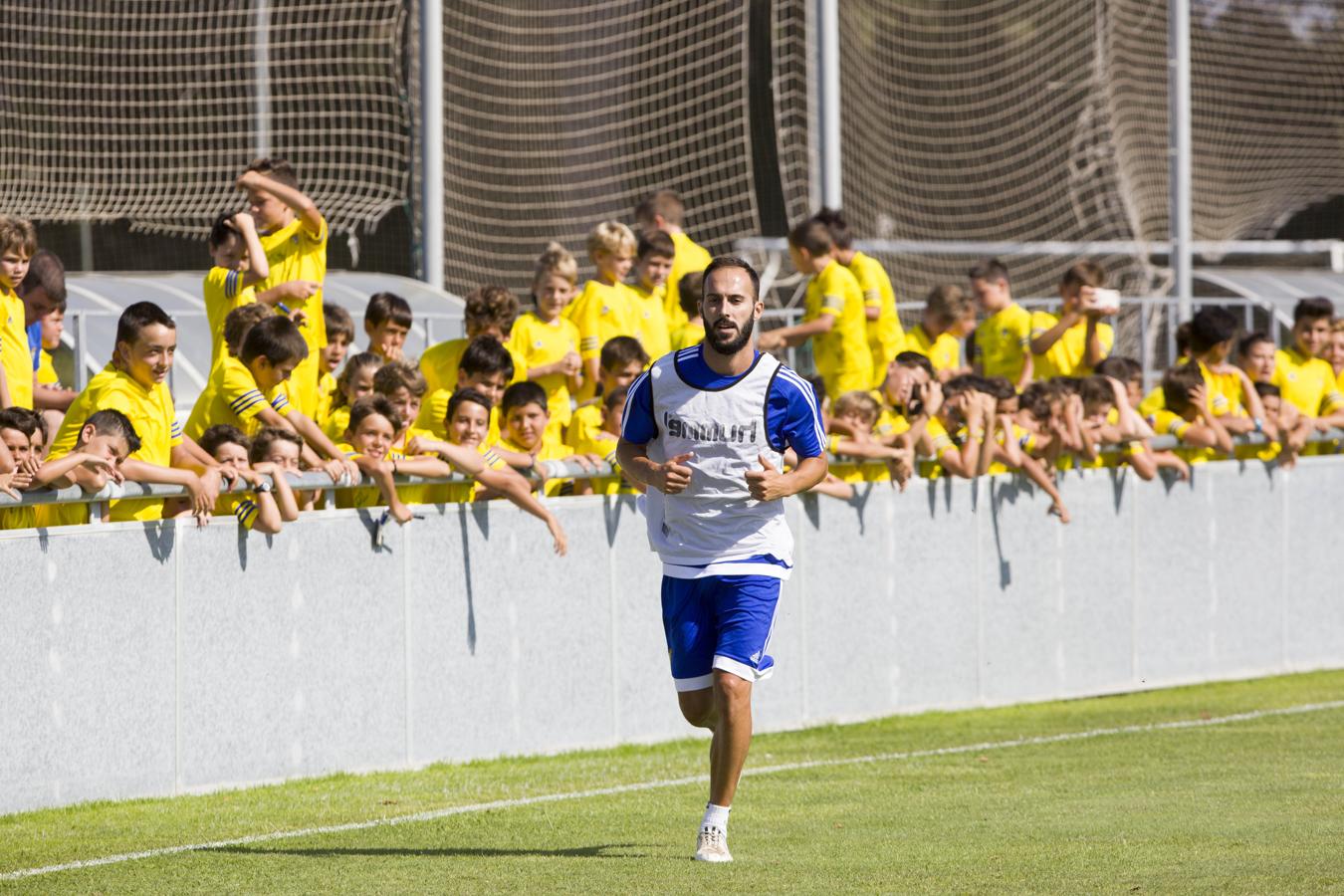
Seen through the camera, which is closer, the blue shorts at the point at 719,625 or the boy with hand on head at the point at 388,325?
the blue shorts at the point at 719,625

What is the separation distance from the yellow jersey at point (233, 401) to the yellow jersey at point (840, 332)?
357cm

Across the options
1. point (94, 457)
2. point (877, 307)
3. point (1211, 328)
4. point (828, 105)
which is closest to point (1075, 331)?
point (1211, 328)

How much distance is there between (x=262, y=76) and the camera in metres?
17.7

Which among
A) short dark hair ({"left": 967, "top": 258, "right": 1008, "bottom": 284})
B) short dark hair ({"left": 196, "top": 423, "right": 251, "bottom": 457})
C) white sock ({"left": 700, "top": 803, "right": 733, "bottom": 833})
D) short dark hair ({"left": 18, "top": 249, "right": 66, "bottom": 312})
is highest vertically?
short dark hair ({"left": 967, "top": 258, "right": 1008, "bottom": 284})

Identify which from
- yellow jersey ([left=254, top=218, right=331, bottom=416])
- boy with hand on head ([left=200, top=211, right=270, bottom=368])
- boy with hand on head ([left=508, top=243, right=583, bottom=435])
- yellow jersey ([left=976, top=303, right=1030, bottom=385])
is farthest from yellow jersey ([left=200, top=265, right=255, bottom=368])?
yellow jersey ([left=976, top=303, right=1030, bottom=385])

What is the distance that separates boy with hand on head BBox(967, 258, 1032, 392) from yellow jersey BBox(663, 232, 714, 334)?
170 cm

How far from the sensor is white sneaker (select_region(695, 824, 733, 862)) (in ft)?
22.2

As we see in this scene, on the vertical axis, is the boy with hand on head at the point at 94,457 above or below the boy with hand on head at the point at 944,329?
below

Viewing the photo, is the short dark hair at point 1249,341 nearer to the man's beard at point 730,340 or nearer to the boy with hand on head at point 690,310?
the boy with hand on head at point 690,310

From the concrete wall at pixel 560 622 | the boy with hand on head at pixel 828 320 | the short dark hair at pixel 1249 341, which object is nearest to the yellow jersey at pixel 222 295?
the concrete wall at pixel 560 622

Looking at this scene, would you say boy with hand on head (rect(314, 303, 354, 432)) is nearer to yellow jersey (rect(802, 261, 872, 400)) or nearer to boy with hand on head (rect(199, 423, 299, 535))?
boy with hand on head (rect(199, 423, 299, 535))

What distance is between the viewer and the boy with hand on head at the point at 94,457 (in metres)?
7.52

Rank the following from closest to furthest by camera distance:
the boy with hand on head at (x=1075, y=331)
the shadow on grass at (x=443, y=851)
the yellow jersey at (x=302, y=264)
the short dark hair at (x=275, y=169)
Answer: the shadow on grass at (x=443, y=851)
the short dark hair at (x=275, y=169)
the yellow jersey at (x=302, y=264)
the boy with hand on head at (x=1075, y=331)

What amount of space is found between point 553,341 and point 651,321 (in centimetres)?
77
